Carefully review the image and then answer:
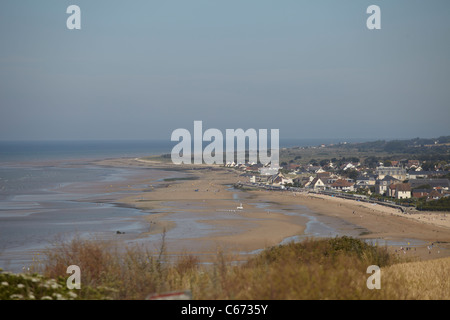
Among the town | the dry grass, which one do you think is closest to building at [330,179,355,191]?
the town

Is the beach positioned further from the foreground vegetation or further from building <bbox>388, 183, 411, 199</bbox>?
the foreground vegetation

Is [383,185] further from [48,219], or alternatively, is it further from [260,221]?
[48,219]

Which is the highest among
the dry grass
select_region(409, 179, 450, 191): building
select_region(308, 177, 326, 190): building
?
the dry grass

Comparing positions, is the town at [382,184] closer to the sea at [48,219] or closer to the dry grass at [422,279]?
the sea at [48,219]

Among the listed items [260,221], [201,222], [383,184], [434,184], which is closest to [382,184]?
[383,184]

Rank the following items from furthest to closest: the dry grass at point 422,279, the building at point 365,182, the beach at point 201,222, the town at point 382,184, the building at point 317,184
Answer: the building at point 317,184 < the building at point 365,182 < the town at point 382,184 < the beach at point 201,222 < the dry grass at point 422,279

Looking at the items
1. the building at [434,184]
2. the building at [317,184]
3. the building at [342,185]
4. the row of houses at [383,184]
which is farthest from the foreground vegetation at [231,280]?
the building at [317,184]
